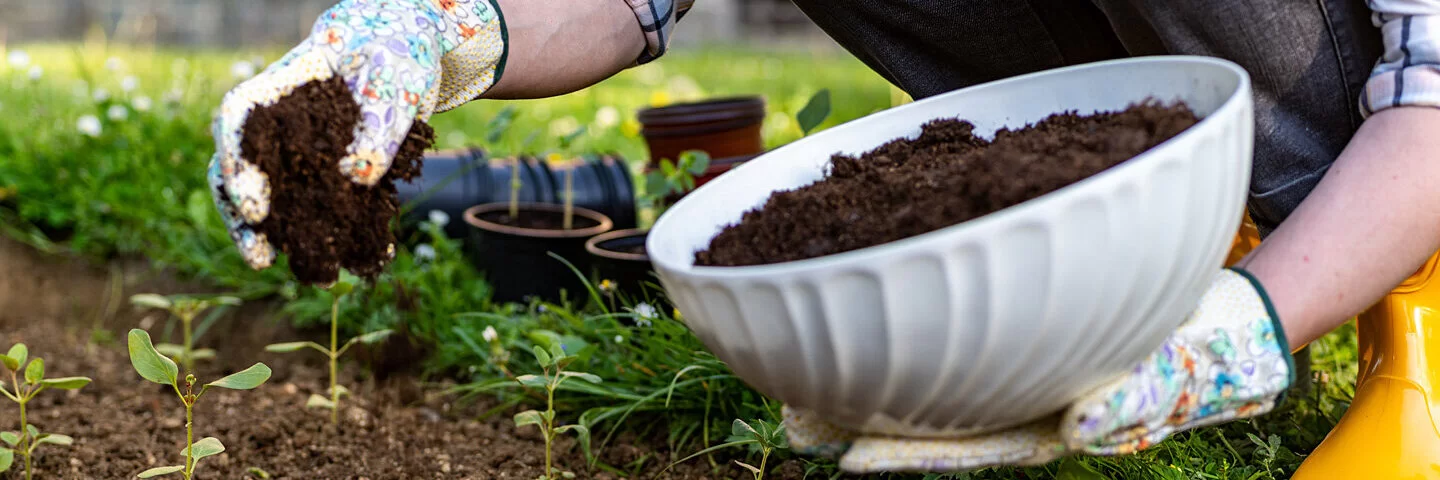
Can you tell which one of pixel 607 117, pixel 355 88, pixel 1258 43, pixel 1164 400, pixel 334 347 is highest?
pixel 355 88

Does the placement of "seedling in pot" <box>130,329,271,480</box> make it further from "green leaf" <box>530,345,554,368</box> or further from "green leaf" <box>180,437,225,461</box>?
"green leaf" <box>530,345,554,368</box>

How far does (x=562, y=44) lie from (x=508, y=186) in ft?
3.65

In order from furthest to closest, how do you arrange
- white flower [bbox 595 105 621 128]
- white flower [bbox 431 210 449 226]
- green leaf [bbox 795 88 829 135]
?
white flower [bbox 595 105 621 128] → white flower [bbox 431 210 449 226] → green leaf [bbox 795 88 829 135]

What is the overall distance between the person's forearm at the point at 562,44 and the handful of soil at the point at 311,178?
0.82 ft

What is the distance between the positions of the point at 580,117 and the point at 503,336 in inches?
86.1

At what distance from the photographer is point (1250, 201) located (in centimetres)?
127

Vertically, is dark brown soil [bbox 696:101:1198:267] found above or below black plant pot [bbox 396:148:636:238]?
above

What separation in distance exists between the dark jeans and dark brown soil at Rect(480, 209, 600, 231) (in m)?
0.85

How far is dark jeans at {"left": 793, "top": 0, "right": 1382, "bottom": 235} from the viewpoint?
1.12m

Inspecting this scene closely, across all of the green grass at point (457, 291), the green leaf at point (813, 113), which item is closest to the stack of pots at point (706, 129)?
the green grass at point (457, 291)

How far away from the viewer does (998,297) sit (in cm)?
73

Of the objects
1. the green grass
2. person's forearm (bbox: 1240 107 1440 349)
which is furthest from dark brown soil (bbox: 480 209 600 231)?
person's forearm (bbox: 1240 107 1440 349)

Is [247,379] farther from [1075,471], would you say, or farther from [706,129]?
[706,129]

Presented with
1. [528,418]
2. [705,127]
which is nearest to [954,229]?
[528,418]
